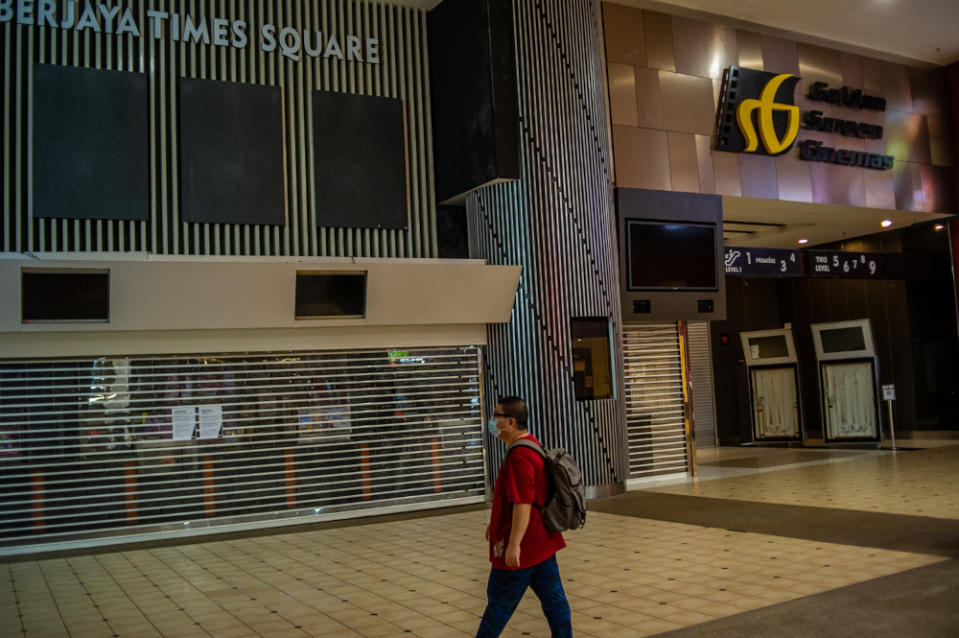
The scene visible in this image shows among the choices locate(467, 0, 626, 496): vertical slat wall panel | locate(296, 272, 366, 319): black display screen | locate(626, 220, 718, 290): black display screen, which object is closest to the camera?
locate(296, 272, 366, 319): black display screen

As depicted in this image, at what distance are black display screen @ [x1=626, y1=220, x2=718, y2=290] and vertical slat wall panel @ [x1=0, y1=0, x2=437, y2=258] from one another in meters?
2.90

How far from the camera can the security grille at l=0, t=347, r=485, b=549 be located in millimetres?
9484

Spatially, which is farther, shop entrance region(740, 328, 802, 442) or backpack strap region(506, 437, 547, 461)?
shop entrance region(740, 328, 802, 442)

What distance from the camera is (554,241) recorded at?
1129cm

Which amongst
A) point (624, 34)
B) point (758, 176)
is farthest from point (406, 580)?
point (758, 176)

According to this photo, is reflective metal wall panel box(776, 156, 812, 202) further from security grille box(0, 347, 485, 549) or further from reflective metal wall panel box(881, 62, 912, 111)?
security grille box(0, 347, 485, 549)

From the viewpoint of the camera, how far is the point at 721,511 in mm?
9734

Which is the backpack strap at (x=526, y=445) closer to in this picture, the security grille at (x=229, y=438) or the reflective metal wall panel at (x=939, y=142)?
the security grille at (x=229, y=438)

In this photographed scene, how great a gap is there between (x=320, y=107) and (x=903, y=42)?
10.6 m

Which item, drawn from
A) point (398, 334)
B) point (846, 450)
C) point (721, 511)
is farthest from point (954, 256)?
point (398, 334)

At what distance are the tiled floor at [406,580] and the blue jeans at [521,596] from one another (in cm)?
103

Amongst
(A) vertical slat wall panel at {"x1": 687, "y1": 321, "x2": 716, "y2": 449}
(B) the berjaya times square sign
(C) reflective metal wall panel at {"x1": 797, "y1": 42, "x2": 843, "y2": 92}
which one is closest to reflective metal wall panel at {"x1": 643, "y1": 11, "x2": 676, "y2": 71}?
(C) reflective metal wall panel at {"x1": 797, "y1": 42, "x2": 843, "y2": 92}

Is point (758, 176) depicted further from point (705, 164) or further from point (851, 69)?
point (851, 69)

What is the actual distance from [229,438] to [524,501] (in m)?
6.91
